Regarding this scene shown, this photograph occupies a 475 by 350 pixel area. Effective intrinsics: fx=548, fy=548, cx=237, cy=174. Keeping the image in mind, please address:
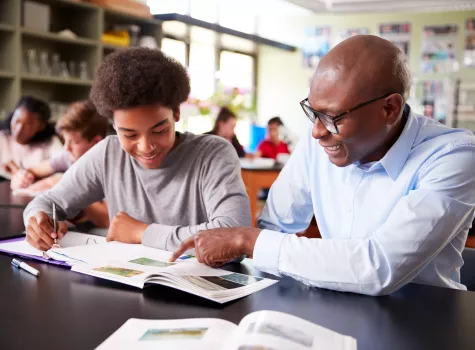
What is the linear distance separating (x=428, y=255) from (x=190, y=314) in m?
0.51

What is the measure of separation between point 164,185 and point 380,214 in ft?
2.16

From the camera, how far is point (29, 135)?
359 cm

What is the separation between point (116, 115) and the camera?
1499 mm

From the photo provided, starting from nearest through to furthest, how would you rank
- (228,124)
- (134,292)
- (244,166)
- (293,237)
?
(134,292)
(293,237)
(244,166)
(228,124)

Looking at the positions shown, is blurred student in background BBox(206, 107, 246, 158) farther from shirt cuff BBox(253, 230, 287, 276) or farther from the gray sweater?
shirt cuff BBox(253, 230, 287, 276)

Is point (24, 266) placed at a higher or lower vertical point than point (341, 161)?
lower

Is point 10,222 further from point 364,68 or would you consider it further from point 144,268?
point 364,68

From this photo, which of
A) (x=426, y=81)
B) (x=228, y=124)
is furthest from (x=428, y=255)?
(x=426, y=81)

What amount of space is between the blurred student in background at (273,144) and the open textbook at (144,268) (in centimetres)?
529

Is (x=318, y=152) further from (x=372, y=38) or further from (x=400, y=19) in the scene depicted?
(x=400, y=19)

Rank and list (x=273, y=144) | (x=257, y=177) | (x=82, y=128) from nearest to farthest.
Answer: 1. (x=82, y=128)
2. (x=257, y=177)
3. (x=273, y=144)

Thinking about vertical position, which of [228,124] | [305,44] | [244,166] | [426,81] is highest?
[305,44]

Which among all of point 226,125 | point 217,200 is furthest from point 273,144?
point 217,200

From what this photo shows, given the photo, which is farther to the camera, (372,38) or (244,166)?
(244,166)
